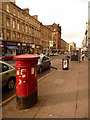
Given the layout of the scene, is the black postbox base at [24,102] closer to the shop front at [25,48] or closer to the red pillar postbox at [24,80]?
the red pillar postbox at [24,80]

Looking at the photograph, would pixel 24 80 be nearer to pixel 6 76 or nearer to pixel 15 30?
pixel 6 76

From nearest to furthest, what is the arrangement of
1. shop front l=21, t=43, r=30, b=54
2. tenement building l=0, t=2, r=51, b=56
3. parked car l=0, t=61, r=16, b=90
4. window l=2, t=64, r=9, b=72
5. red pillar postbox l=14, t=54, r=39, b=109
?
red pillar postbox l=14, t=54, r=39, b=109 < parked car l=0, t=61, r=16, b=90 < window l=2, t=64, r=9, b=72 < tenement building l=0, t=2, r=51, b=56 < shop front l=21, t=43, r=30, b=54

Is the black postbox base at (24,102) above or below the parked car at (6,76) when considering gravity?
below

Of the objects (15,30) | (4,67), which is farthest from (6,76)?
(15,30)

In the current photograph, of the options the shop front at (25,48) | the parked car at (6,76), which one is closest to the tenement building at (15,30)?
the shop front at (25,48)

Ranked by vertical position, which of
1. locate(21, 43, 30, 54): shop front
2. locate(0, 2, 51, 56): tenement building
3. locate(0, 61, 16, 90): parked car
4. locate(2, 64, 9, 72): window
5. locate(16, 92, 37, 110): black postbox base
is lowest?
locate(16, 92, 37, 110): black postbox base

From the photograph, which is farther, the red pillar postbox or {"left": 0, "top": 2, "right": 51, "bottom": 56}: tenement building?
{"left": 0, "top": 2, "right": 51, "bottom": 56}: tenement building

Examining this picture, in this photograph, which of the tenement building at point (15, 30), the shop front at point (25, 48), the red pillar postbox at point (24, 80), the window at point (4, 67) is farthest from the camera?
the shop front at point (25, 48)

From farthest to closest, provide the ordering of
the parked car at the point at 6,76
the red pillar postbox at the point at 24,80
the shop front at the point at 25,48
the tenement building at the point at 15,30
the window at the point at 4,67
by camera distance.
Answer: the shop front at the point at 25,48 < the tenement building at the point at 15,30 < the window at the point at 4,67 < the parked car at the point at 6,76 < the red pillar postbox at the point at 24,80

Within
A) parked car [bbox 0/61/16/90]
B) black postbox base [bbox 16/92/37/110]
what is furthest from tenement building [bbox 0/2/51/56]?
black postbox base [bbox 16/92/37/110]

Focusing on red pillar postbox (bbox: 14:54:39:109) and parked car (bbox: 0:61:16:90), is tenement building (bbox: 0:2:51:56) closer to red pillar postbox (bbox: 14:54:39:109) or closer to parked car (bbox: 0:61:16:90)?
parked car (bbox: 0:61:16:90)

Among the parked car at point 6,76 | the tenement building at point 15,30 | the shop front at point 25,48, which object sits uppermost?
the tenement building at point 15,30

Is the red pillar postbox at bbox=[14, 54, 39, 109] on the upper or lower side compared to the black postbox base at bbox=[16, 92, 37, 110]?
upper

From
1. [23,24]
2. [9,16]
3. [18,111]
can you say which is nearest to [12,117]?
[18,111]
